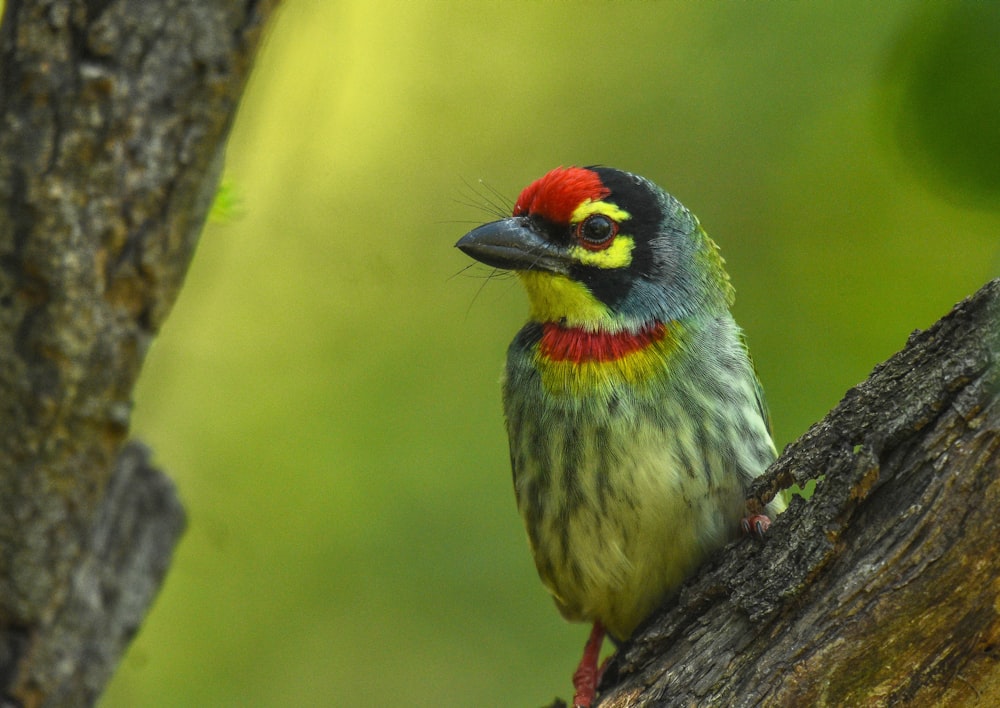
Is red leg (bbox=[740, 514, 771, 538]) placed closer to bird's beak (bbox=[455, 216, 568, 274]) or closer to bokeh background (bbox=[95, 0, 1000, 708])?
bird's beak (bbox=[455, 216, 568, 274])

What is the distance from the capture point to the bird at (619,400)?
3.08 metres

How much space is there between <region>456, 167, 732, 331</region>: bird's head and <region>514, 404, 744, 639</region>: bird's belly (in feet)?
1.29

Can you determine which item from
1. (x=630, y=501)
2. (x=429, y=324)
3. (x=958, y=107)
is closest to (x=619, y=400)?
(x=630, y=501)

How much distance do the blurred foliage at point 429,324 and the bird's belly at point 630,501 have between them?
2191 mm

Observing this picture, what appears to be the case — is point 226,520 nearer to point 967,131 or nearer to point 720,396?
point 720,396

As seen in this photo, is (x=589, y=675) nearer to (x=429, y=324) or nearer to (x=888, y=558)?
(x=888, y=558)

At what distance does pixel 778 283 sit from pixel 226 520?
127 inches

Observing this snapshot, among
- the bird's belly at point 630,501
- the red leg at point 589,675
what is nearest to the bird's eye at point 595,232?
the bird's belly at point 630,501

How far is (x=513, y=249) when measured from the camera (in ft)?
11.1

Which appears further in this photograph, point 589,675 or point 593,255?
point 589,675

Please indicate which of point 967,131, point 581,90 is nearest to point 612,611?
point 967,131

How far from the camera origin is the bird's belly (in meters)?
3.06

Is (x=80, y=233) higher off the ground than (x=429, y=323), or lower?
lower

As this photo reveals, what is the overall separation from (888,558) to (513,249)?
1.52 m
